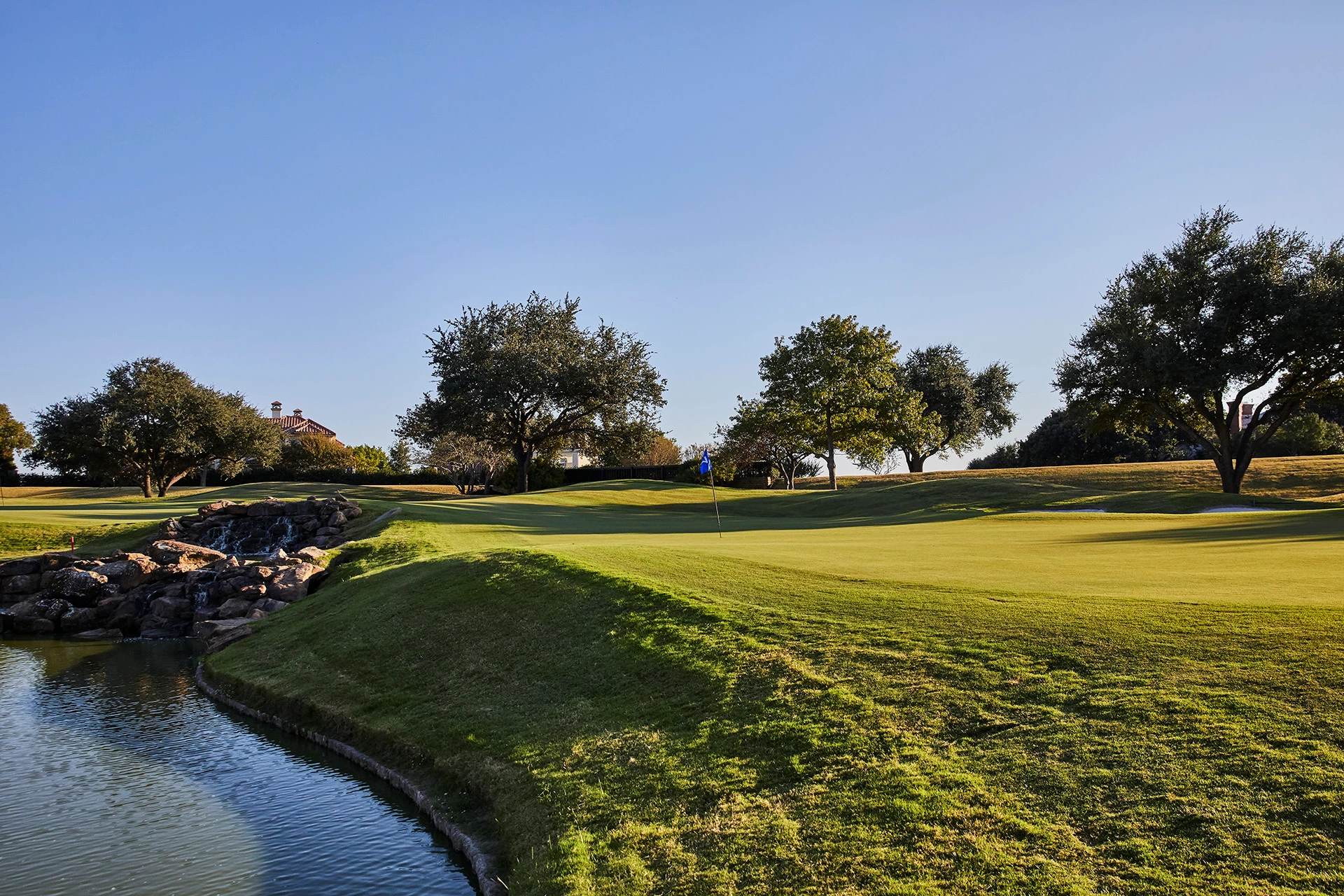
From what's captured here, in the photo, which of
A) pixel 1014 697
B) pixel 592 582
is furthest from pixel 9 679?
pixel 1014 697

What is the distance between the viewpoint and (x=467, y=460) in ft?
249

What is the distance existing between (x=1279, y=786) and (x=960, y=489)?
37095 millimetres

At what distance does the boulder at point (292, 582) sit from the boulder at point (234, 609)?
2.06 ft

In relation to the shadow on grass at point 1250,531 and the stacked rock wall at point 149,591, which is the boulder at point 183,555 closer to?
the stacked rock wall at point 149,591

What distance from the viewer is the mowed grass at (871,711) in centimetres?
654

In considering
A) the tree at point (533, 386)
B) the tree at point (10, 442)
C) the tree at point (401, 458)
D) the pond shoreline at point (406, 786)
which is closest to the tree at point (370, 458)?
the tree at point (401, 458)

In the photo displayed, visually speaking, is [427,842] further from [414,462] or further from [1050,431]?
[414,462]

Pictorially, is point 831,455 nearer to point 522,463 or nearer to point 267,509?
point 522,463

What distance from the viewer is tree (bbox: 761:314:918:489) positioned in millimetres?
59531

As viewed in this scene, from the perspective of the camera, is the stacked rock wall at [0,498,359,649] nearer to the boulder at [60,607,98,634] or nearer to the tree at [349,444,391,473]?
the boulder at [60,607,98,634]

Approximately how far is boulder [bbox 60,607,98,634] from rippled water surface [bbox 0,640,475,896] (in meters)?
9.55

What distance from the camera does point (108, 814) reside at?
11.2 meters

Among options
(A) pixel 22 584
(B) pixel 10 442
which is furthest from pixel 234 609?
(B) pixel 10 442

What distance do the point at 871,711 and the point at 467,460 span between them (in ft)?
228
